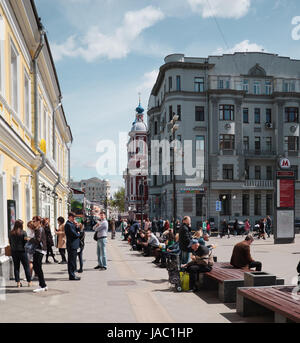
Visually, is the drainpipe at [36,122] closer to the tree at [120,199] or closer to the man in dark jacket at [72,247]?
the man in dark jacket at [72,247]

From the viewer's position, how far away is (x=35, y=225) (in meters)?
9.02

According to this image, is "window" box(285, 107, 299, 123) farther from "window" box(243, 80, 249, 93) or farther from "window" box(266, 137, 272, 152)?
"window" box(243, 80, 249, 93)

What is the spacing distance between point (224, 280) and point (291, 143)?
4173 centimetres

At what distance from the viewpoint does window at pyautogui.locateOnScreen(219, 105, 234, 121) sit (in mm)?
44975

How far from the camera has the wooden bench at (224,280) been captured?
26.2 feet

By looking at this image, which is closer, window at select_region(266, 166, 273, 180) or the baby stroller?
the baby stroller

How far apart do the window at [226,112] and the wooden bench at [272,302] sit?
39288 millimetres

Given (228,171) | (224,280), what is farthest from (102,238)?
(228,171)

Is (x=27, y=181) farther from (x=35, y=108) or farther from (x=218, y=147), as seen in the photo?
(x=218, y=147)

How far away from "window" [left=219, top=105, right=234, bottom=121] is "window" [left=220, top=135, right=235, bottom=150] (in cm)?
212

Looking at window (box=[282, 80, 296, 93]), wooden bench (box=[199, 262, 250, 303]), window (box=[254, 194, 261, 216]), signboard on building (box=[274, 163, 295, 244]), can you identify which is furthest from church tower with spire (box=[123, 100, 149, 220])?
wooden bench (box=[199, 262, 250, 303])

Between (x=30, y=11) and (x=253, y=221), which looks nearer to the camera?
(x=30, y=11)
